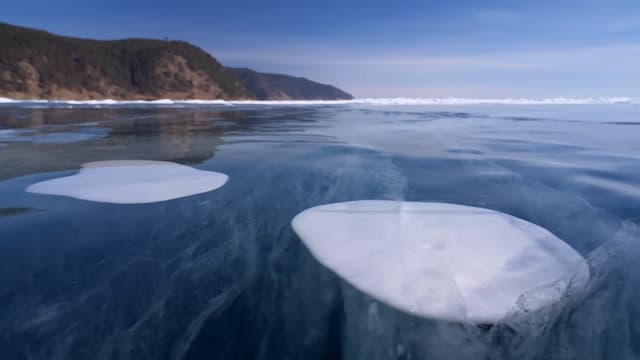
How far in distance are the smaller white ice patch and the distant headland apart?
264ft

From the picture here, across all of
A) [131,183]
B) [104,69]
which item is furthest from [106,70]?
[131,183]

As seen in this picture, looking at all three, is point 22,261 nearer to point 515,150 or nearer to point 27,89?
point 515,150

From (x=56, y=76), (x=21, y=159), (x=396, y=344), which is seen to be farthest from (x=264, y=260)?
(x=56, y=76)

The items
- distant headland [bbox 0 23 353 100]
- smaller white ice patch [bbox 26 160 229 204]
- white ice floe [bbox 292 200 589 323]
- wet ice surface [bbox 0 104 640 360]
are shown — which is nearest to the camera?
wet ice surface [bbox 0 104 640 360]

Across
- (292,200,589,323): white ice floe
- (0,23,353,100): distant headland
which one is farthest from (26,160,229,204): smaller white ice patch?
(0,23,353,100): distant headland

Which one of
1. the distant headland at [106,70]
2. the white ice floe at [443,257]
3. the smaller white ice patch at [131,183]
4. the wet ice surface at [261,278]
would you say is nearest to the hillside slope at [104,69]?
the distant headland at [106,70]

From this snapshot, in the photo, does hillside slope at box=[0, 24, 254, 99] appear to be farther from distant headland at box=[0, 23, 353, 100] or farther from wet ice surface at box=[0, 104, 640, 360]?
wet ice surface at box=[0, 104, 640, 360]

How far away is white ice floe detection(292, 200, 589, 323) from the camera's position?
7.77 feet

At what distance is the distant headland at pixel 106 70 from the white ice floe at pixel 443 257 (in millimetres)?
84514

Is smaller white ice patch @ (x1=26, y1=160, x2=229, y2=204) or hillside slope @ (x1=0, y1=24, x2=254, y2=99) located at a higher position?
hillside slope @ (x1=0, y1=24, x2=254, y2=99)

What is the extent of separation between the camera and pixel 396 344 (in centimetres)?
208

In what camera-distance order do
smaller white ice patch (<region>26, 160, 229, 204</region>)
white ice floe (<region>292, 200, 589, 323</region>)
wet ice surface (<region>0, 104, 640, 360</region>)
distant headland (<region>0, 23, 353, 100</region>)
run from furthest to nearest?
distant headland (<region>0, 23, 353, 100</region>) < smaller white ice patch (<region>26, 160, 229, 204</region>) < white ice floe (<region>292, 200, 589, 323</region>) < wet ice surface (<region>0, 104, 640, 360</region>)

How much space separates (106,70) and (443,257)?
103 metres

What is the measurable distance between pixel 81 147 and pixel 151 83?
304 feet
